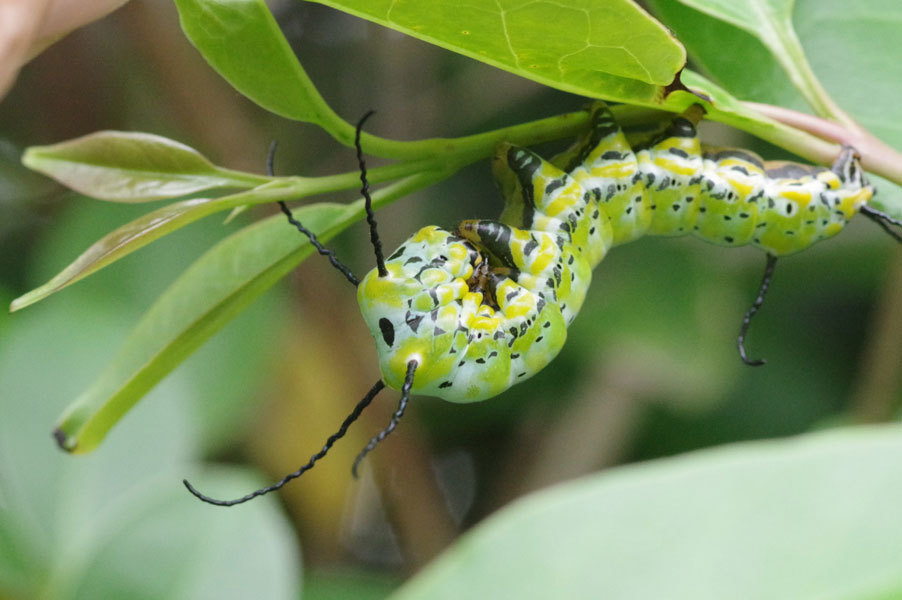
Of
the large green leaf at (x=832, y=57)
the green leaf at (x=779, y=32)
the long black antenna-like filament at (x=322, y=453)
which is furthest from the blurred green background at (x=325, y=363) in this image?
the green leaf at (x=779, y=32)

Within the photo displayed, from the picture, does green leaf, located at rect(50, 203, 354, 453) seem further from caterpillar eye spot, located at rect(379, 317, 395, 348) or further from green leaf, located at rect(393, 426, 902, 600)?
green leaf, located at rect(393, 426, 902, 600)

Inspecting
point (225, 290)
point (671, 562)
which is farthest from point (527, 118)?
point (671, 562)

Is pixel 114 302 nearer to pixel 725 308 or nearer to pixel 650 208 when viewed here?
pixel 650 208

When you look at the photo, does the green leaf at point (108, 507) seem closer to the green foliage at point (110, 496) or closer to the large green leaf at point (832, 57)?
the green foliage at point (110, 496)

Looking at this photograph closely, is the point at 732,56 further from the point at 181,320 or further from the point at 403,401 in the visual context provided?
the point at 181,320

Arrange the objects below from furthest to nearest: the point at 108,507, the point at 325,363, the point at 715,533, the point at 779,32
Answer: the point at 325,363, the point at 108,507, the point at 779,32, the point at 715,533

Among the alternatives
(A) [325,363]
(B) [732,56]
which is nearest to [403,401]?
(B) [732,56]
